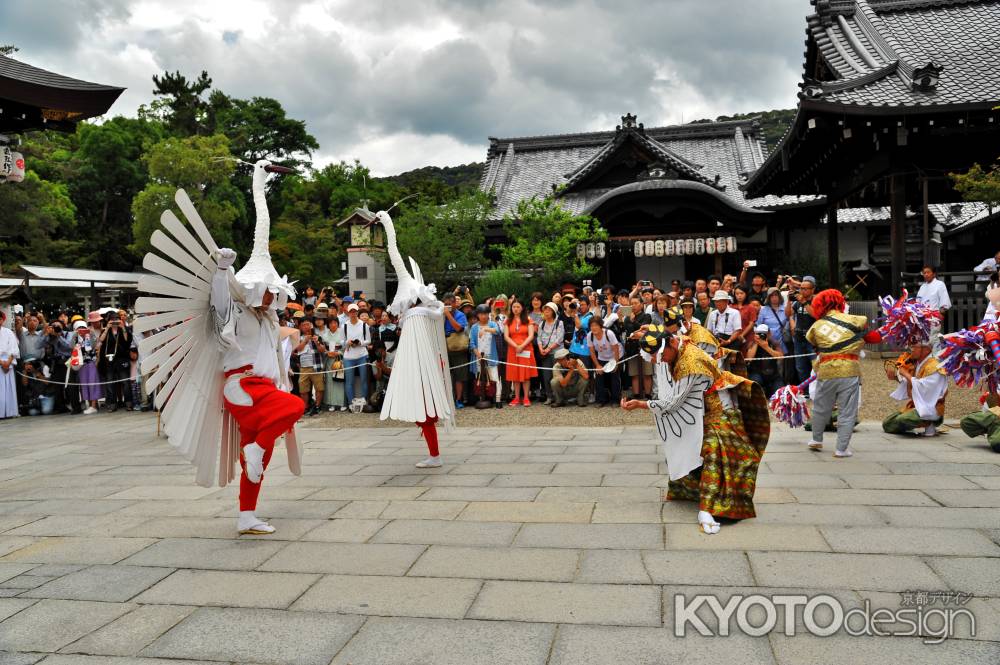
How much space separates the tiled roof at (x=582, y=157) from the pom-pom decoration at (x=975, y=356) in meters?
16.2

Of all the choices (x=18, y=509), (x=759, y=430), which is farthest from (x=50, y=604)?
(x=759, y=430)

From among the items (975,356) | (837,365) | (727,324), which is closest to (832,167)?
(727,324)

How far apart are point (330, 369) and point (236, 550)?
6.64m

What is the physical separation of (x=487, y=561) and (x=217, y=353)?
2.34 metres

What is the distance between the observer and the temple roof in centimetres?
985

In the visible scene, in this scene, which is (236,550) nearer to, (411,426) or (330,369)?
(411,426)

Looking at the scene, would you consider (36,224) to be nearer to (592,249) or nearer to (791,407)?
(592,249)

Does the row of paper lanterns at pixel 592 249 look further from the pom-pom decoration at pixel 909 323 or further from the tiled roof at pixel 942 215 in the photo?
the pom-pom decoration at pixel 909 323

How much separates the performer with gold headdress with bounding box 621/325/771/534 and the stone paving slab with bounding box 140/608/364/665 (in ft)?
7.41

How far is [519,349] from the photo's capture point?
10188 mm

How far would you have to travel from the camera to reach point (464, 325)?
10.7m

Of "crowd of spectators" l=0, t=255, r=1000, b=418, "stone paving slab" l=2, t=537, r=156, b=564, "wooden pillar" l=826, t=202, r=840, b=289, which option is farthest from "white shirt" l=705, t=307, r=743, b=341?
"stone paving slab" l=2, t=537, r=156, b=564

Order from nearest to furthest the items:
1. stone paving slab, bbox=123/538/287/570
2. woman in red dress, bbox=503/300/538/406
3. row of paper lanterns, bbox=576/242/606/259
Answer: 1. stone paving slab, bbox=123/538/287/570
2. woman in red dress, bbox=503/300/538/406
3. row of paper lanterns, bbox=576/242/606/259
